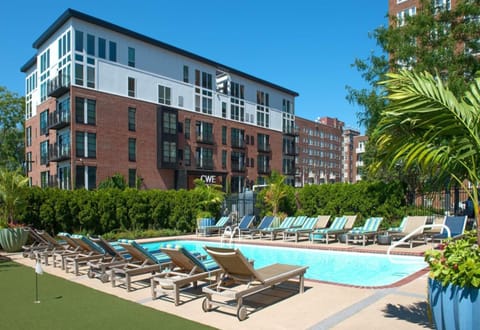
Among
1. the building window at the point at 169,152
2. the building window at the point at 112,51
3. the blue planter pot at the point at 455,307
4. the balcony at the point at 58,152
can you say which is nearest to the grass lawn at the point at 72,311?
the blue planter pot at the point at 455,307

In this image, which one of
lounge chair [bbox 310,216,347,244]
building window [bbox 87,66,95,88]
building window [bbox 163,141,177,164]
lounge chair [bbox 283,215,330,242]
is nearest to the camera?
lounge chair [bbox 310,216,347,244]

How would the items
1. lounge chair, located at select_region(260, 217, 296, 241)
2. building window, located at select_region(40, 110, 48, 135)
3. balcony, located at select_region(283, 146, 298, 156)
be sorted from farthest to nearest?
balcony, located at select_region(283, 146, 298, 156), building window, located at select_region(40, 110, 48, 135), lounge chair, located at select_region(260, 217, 296, 241)

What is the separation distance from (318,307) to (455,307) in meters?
2.93

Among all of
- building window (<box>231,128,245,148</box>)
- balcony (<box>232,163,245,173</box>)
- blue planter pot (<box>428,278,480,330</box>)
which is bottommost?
blue planter pot (<box>428,278,480,330</box>)

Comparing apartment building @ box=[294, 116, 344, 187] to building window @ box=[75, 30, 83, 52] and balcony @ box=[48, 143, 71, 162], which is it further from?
building window @ box=[75, 30, 83, 52]

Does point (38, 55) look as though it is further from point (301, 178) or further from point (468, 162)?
point (301, 178)

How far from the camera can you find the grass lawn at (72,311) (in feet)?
→ 18.0

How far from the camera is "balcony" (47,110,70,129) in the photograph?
33838 millimetres

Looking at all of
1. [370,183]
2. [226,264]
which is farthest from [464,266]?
[370,183]

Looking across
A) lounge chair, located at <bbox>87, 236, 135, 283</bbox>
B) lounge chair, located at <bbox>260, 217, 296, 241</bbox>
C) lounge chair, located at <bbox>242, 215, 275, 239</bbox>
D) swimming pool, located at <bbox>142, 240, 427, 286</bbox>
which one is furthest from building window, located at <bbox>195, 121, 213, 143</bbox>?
lounge chair, located at <bbox>87, 236, 135, 283</bbox>

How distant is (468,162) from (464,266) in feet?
4.48

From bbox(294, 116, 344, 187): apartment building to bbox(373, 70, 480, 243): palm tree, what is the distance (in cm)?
8279

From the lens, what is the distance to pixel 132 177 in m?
37.3

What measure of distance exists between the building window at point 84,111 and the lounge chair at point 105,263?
2702 cm
